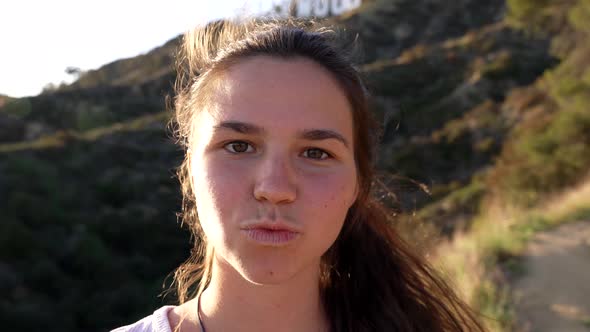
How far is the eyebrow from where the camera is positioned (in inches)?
58.2

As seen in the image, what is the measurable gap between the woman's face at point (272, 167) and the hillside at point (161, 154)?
466mm

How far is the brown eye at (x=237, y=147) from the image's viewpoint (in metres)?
1.50

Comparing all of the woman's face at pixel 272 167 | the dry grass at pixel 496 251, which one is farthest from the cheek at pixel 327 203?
the dry grass at pixel 496 251

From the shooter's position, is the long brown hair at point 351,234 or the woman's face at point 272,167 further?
the long brown hair at point 351,234

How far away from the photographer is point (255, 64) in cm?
159

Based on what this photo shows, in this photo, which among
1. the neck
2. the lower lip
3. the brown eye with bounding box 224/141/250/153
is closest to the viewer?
the lower lip

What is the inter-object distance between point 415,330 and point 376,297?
151mm

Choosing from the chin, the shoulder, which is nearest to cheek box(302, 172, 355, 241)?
the chin

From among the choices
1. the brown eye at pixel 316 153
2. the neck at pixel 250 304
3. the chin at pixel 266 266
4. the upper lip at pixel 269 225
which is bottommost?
the neck at pixel 250 304

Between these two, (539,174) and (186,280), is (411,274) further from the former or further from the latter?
(539,174)

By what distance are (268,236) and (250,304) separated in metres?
0.28

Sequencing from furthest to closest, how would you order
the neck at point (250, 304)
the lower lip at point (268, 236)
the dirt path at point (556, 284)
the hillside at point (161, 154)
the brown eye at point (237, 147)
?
1. the hillside at point (161, 154)
2. the dirt path at point (556, 284)
3. the neck at point (250, 304)
4. the brown eye at point (237, 147)
5. the lower lip at point (268, 236)

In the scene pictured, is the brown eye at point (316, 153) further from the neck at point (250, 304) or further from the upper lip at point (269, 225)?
the neck at point (250, 304)

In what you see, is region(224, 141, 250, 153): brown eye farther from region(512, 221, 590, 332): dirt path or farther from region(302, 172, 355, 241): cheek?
region(512, 221, 590, 332): dirt path
